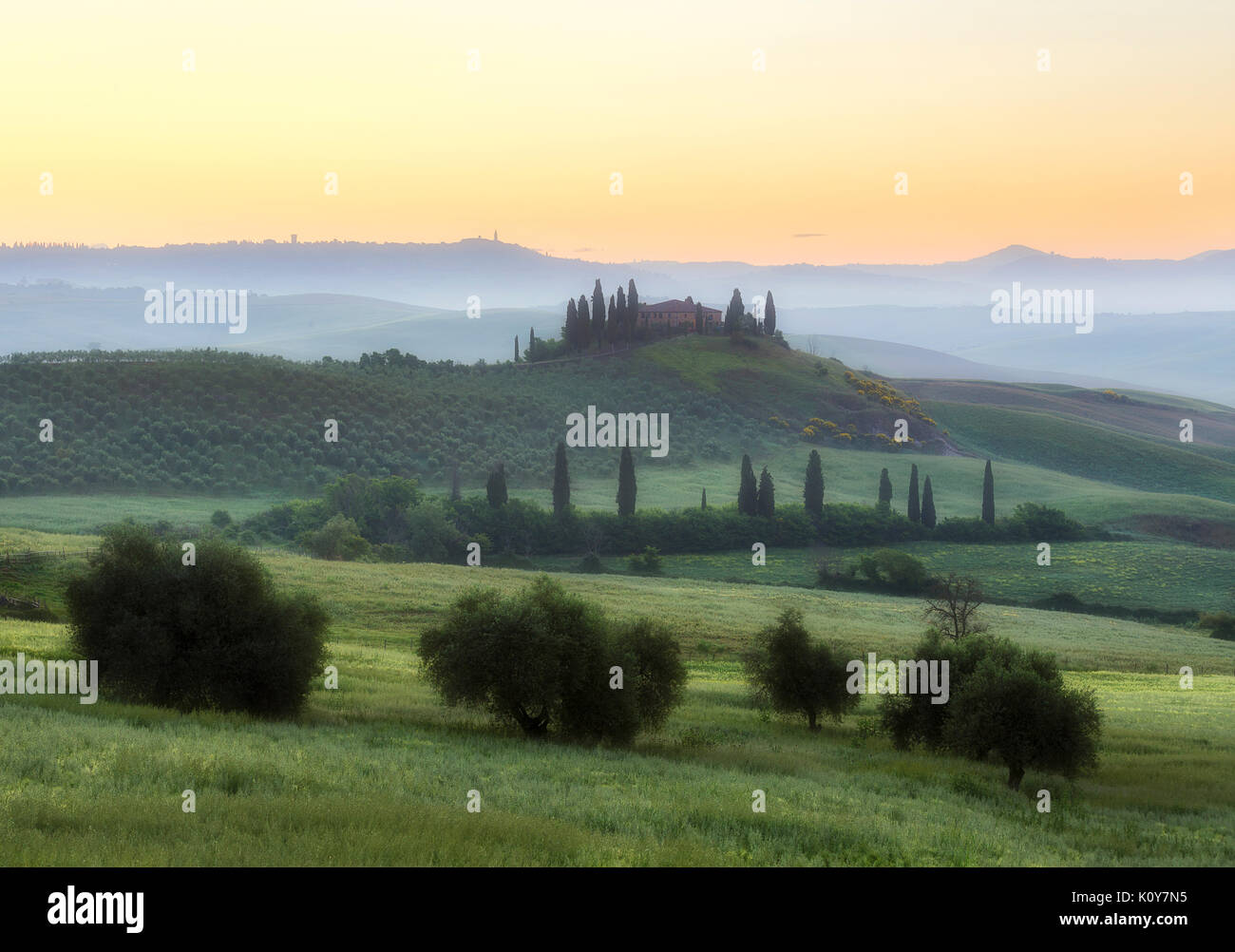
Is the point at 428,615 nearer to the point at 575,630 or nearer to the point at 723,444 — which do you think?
the point at 575,630

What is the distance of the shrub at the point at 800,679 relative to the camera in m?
39.8

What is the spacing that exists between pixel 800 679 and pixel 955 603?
2344 centimetres

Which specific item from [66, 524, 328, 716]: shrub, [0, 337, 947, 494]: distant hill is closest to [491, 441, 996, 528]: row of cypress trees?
[0, 337, 947, 494]: distant hill

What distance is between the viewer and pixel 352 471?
5340 inches

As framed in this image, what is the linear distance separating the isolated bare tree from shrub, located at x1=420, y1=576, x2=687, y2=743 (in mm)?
23652

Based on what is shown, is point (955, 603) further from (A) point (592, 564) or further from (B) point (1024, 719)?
(A) point (592, 564)

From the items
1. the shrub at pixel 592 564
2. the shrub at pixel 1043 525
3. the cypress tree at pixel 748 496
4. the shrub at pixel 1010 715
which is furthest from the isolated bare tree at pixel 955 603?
the shrub at pixel 592 564

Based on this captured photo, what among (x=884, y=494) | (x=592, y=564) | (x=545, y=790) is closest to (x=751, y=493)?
(x=884, y=494)

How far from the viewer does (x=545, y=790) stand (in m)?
21.8

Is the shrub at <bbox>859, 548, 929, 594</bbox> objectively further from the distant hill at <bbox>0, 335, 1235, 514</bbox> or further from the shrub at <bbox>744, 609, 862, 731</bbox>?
the shrub at <bbox>744, 609, 862, 731</bbox>

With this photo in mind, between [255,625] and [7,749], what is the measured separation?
10.9 m

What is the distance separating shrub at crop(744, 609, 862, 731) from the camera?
3978 centimetres

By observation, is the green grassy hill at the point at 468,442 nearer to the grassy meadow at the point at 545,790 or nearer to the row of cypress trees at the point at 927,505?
the row of cypress trees at the point at 927,505
